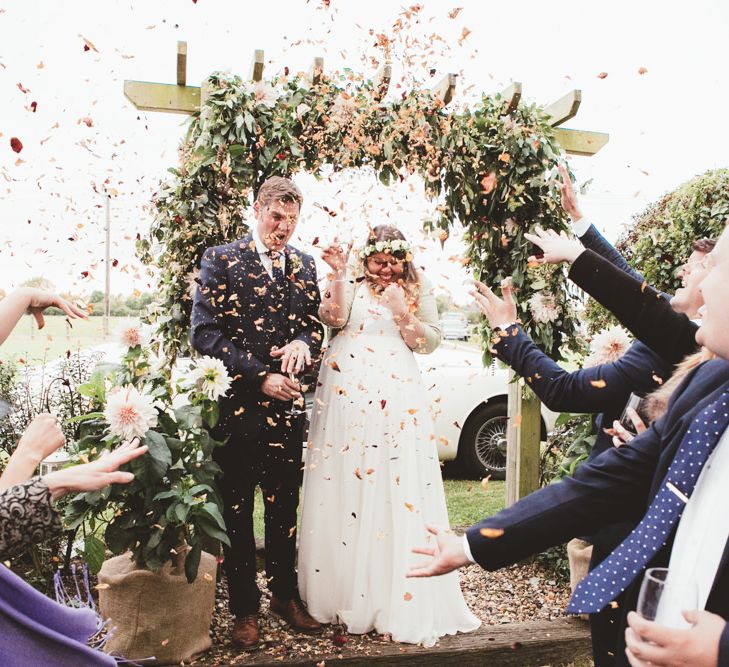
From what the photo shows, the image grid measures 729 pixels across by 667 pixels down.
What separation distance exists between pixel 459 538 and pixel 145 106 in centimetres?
305

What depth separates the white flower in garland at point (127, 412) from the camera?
261 centimetres

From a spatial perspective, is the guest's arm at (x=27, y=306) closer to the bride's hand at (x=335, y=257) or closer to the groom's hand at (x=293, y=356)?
the groom's hand at (x=293, y=356)

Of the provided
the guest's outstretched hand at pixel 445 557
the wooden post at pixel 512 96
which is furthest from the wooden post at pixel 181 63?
the guest's outstretched hand at pixel 445 557

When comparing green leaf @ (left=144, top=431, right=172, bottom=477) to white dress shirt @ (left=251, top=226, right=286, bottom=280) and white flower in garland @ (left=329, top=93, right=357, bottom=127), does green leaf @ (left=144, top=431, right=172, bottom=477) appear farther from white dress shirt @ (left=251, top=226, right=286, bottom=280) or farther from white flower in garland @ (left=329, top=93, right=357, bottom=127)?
white flower in garland @ (left=329, top=93, right=357, bottom=127)

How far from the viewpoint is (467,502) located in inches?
232

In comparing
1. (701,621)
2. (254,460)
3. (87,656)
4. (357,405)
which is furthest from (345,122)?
(701,621)

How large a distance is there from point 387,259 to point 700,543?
8.02 feet

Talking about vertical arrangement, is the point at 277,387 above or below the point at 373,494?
above

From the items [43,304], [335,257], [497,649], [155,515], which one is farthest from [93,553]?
[497,649]

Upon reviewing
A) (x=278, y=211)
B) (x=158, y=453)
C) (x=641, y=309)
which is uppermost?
(x=278, y=211)

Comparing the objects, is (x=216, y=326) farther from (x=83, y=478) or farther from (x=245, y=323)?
(x=83, y=478)

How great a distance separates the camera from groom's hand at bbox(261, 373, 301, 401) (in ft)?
10.3

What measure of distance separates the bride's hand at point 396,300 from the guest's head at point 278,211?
57 centimetres

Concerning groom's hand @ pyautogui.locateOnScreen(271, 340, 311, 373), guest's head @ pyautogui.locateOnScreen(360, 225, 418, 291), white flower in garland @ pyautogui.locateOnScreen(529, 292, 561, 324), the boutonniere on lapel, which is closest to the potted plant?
groom's hand @ pyautogui.locateOnScreen(271, 340, 311, 373)
